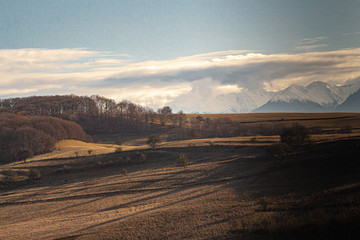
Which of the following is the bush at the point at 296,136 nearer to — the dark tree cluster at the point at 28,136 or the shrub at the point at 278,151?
the shrub at the point at 278,151

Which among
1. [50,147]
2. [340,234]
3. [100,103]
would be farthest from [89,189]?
[100,103]

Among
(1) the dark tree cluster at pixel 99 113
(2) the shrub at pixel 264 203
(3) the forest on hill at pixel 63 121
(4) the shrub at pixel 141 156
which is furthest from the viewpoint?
(1) the dark tree cluster at pixel 99 113

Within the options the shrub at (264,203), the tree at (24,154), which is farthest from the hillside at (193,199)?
the tree at (24,154)

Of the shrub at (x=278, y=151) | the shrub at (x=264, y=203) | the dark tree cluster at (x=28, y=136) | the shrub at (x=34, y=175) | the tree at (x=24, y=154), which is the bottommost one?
the shrub at (x=34, y=175)

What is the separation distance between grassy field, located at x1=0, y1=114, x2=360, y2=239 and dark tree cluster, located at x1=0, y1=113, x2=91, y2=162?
23.7 metres

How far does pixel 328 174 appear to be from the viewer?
126 feet

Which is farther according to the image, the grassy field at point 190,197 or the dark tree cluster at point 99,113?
the dark tree cluster at point 99,113

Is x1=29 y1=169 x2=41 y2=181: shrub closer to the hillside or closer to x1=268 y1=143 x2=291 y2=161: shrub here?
the hillside

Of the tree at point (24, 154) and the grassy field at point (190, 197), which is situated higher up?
the tree at point (24, 154)

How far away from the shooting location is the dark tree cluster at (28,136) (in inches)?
3821

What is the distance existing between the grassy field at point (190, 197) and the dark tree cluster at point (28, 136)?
23.7m

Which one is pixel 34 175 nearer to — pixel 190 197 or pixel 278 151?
pixel 190 197

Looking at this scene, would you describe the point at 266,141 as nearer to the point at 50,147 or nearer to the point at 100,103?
the point at 50,147

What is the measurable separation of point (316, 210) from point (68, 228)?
24864mm
